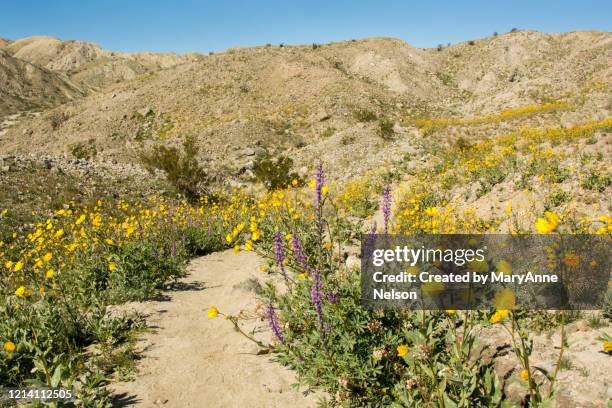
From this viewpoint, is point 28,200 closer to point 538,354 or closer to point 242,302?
point 242,302

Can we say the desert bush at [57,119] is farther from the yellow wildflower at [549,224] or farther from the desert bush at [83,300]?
the yellow wildflower at [549,224]

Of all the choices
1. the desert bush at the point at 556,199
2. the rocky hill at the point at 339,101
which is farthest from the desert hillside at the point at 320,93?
the desert bush at the point at 556,199

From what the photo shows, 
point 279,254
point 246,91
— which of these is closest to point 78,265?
point 279,254

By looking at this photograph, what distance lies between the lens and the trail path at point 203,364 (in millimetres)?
4105

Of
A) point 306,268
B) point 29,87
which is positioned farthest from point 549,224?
point 29,87

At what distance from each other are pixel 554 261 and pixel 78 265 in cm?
758

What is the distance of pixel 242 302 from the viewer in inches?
253

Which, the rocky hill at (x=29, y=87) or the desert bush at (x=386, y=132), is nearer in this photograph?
the desert bush at (x=386, y=132)

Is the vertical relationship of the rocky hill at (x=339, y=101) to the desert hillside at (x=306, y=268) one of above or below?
above

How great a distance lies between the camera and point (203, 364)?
4.73 m

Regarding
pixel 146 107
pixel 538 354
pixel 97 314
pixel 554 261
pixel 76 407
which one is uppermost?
pixel 146 107

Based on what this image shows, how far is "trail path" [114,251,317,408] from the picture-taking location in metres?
4.11

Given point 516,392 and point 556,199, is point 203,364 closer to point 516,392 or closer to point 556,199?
point 516,392

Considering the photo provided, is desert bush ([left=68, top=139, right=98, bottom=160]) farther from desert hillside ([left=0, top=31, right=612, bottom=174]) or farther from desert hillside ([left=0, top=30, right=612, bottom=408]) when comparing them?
desert hillside ([left=0, top=30, right=612, bottom=408])
